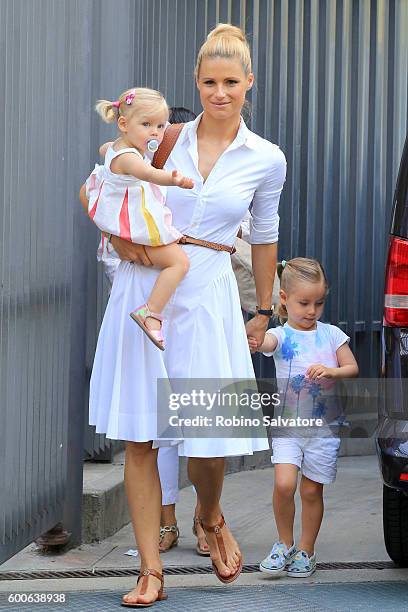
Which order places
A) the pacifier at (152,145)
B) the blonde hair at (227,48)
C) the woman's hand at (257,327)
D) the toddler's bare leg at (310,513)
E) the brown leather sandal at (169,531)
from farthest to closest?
the brown leather sandal at (169,531) < the toddler's bare leg at (310,513) < the woman's hand at (257,327) < the blonde hair at (227,48) < the pacifier at (152,145)

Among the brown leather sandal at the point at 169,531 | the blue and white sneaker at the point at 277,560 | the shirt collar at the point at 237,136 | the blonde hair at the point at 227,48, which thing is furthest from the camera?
the brown leather sandal at the point at 169,531

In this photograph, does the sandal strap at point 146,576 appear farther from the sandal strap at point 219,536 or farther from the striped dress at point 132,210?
the striped dress at point 132,210

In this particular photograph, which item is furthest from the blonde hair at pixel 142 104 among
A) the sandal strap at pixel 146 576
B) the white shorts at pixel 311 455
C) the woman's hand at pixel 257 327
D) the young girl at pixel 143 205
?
the sandal strap at pixel 146 576

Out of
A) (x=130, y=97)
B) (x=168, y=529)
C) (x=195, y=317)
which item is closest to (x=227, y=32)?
(x=130, y=97)

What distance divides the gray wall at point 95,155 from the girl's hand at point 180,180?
618mm

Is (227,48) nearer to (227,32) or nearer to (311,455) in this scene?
(227,32)

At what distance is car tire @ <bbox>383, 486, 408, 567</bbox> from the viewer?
533 cm

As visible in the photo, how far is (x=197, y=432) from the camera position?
477 centimetres

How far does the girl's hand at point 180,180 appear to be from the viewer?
175 inches

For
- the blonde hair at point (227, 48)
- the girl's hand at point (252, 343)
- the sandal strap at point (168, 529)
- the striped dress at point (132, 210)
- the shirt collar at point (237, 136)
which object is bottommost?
the sandal strap at point (168, 529)

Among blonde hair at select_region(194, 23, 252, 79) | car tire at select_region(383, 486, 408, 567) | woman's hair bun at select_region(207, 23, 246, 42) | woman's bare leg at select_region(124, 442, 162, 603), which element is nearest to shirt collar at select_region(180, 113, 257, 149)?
blonde hair at select_region(194, 23, 252, 79)

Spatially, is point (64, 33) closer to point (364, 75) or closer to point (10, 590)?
point (10, 590)

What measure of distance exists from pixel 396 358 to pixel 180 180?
105cm

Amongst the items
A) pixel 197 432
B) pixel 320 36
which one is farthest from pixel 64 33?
pixel 320 36
